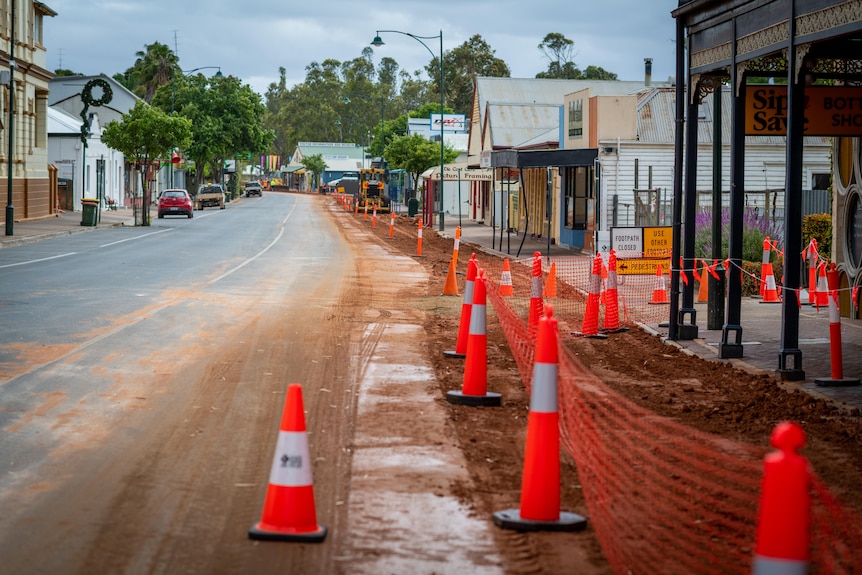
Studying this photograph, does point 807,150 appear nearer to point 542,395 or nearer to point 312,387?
point 312,387

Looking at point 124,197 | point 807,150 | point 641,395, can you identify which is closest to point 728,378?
point 641,395

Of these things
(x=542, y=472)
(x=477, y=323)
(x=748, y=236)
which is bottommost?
(x=542, y=472)

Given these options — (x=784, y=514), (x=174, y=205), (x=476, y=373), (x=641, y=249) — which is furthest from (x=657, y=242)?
(x=174, y=205)

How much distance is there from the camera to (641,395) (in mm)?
10242

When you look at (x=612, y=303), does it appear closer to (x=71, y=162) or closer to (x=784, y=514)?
(x=784, y=514)

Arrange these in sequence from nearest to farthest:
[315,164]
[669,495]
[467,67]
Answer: [669,495] < [467,67] < [315,164]

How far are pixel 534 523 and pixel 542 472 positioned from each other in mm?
268

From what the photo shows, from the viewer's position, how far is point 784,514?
11.1 ft

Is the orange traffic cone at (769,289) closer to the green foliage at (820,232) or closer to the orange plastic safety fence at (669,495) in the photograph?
the green foliage at (820,232)

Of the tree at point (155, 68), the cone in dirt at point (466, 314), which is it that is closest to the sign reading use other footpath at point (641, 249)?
the cone in dirt at point (466, 314)

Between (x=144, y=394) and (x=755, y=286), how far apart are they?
13653 mm

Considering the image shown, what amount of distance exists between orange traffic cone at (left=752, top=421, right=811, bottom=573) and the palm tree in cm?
10092

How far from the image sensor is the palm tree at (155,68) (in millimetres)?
102000

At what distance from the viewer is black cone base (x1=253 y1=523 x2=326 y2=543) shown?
5.70 meters
